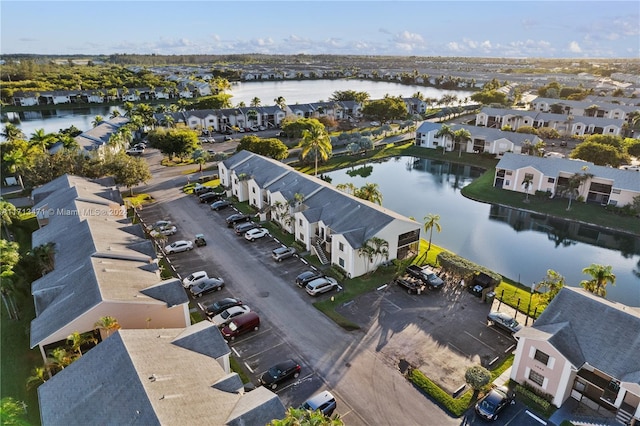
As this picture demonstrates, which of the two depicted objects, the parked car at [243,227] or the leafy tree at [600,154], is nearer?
the parked car at [243,227]

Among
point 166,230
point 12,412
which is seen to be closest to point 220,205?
point 166,230

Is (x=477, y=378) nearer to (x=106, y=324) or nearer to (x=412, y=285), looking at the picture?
(x=412, y=285)

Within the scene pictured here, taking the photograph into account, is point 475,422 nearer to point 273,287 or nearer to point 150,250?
point 273,287

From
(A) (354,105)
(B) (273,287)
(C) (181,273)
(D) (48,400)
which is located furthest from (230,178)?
(A) (354,105)

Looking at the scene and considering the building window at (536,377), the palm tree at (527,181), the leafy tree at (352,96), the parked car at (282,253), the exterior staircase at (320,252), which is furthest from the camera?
the leafy tree at (352,96)

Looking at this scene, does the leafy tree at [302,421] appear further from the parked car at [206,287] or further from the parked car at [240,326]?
the parked car at [206,287]

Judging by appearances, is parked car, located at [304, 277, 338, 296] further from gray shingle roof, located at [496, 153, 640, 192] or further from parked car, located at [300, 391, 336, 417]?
gray shingle roof, located at [496, 153, 640, 192]

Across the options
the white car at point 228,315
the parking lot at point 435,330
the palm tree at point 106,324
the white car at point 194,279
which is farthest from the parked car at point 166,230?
the parking lot at point 435,330
